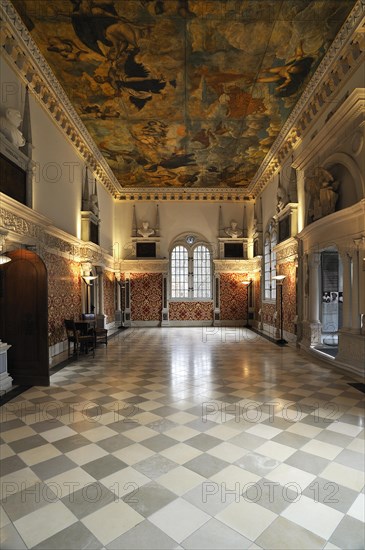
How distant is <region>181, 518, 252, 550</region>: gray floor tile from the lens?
2.44 meters

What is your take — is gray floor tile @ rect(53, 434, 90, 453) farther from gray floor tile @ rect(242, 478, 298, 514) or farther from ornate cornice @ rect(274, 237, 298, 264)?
ornate cornice @ rect(274, 237, 298, 264)

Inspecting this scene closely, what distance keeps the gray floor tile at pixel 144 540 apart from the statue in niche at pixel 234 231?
1591 cm

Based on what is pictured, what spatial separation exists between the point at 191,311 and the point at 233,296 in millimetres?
2400

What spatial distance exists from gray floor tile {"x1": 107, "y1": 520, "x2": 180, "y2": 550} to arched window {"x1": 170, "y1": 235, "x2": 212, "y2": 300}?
15465 mm

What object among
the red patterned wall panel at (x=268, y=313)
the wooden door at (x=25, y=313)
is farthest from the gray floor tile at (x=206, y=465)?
the red patterned wall panel at (x=268, y=313)

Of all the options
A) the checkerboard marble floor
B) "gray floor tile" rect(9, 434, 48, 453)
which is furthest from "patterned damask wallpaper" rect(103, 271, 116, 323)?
"gray floor tile" rect(9, 434, 48, 453)

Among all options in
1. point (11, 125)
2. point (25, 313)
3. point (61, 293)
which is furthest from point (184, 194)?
point (25, 313)

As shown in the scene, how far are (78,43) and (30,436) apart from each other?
7.82 m

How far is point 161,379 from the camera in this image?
710 cm

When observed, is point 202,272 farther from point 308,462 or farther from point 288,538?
point 288,538

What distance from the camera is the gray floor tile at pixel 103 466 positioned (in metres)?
3.42

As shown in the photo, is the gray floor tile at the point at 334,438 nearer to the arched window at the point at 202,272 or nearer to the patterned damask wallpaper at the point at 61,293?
the patterned damask wallpaper at the point at 61,293

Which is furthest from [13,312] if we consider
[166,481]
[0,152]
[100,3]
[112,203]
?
[112,203]

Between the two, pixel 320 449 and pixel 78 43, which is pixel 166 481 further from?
pixel 78 43
